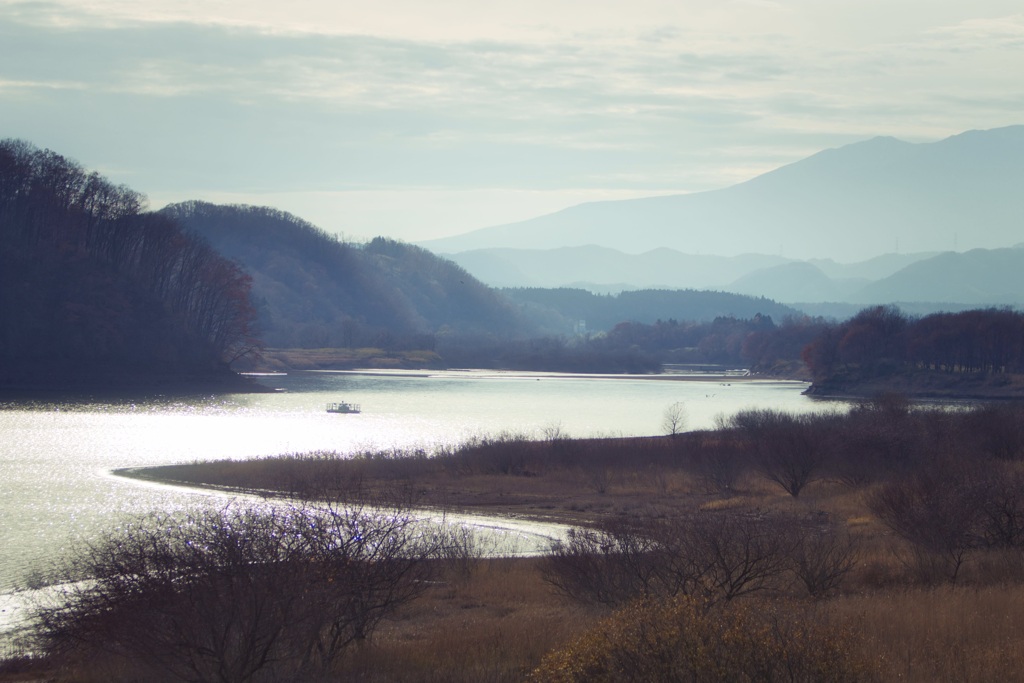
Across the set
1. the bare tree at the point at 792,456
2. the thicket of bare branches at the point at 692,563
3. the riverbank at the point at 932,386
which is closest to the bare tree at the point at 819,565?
the thicket of bare branches at the point at 692,563

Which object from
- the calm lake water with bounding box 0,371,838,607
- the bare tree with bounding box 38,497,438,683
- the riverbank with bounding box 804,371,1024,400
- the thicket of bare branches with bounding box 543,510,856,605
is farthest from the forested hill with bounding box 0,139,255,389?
the bare tree with bounding box 38,497,438,683

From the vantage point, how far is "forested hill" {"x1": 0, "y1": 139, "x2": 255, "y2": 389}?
11556 cm

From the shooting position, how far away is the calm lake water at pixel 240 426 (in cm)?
3991

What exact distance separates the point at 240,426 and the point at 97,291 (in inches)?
2073

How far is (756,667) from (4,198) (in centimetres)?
13040

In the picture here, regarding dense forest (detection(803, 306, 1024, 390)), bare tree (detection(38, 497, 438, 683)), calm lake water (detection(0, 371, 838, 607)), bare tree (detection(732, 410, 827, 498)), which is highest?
dense forest (detection(803, 306, 1024, 390))

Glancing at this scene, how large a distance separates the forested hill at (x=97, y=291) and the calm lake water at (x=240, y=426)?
37.4 ft

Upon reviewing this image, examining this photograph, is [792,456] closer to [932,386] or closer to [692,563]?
[692,563]

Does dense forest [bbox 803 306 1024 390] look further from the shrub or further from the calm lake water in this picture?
the shrub

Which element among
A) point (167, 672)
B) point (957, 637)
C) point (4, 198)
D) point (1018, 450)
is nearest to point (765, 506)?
point (1018, 450)

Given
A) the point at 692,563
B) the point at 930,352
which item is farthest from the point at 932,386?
the point at 692,563

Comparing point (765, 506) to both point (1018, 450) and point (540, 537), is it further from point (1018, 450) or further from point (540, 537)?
point (1018, 450)

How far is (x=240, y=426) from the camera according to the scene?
82.2 m

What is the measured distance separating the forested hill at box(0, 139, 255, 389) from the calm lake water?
37.4 ft
